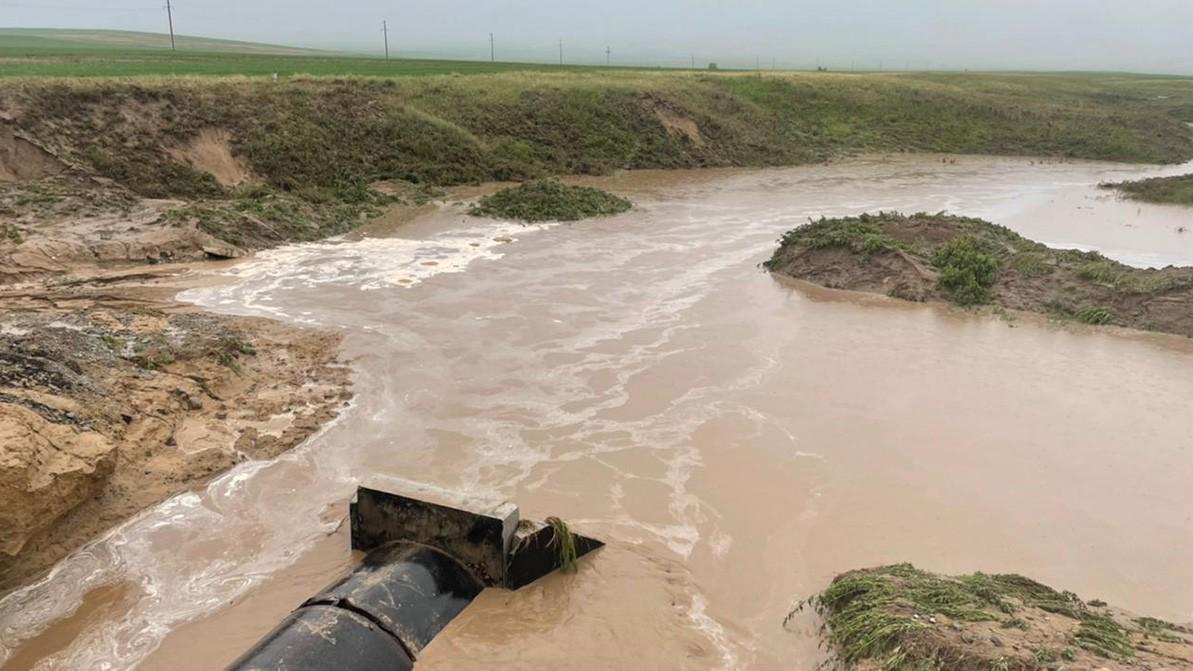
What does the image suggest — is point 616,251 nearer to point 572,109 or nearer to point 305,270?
point 305,270

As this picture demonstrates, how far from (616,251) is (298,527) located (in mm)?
11968

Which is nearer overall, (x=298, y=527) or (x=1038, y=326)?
(x=298, y=527)

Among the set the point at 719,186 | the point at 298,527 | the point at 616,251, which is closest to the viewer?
the point at 298,527

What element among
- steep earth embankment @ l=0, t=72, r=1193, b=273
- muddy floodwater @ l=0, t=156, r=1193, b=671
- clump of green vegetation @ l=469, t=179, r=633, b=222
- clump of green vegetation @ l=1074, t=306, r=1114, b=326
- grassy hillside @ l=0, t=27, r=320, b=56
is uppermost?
grassy hillside @ l=0, t=27, r=320, b=56

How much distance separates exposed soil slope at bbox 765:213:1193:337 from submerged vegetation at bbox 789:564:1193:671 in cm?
937

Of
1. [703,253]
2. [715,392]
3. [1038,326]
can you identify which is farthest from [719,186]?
[715,392]

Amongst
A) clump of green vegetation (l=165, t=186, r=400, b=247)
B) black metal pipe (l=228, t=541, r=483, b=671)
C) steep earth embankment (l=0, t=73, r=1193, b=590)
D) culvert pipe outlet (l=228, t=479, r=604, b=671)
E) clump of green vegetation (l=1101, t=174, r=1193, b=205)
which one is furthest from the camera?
clump of green vegetation (l=1101, t=174, r=1193, b=205)

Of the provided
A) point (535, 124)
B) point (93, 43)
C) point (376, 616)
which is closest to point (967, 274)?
point (376, 616)

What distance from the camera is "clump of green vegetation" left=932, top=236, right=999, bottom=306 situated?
14047 millimetres

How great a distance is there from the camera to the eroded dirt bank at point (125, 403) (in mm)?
6297

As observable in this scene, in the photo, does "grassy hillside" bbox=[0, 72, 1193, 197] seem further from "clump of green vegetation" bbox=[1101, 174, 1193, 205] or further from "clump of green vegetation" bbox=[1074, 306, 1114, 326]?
"clump of green vegetation" bbox=[1074, 306, 1114, 326]

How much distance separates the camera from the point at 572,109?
32.2 meters

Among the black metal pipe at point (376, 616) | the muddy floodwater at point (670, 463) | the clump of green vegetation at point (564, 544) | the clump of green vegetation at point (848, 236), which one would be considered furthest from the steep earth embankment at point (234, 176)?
the clump of green vegetation at point (848, 236)

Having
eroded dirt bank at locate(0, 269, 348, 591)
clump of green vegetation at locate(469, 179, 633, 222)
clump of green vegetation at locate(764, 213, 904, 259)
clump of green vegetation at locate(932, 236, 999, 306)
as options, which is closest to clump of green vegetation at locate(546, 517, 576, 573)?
eroded dirt bank at locate(0, 269, 348, 591)
